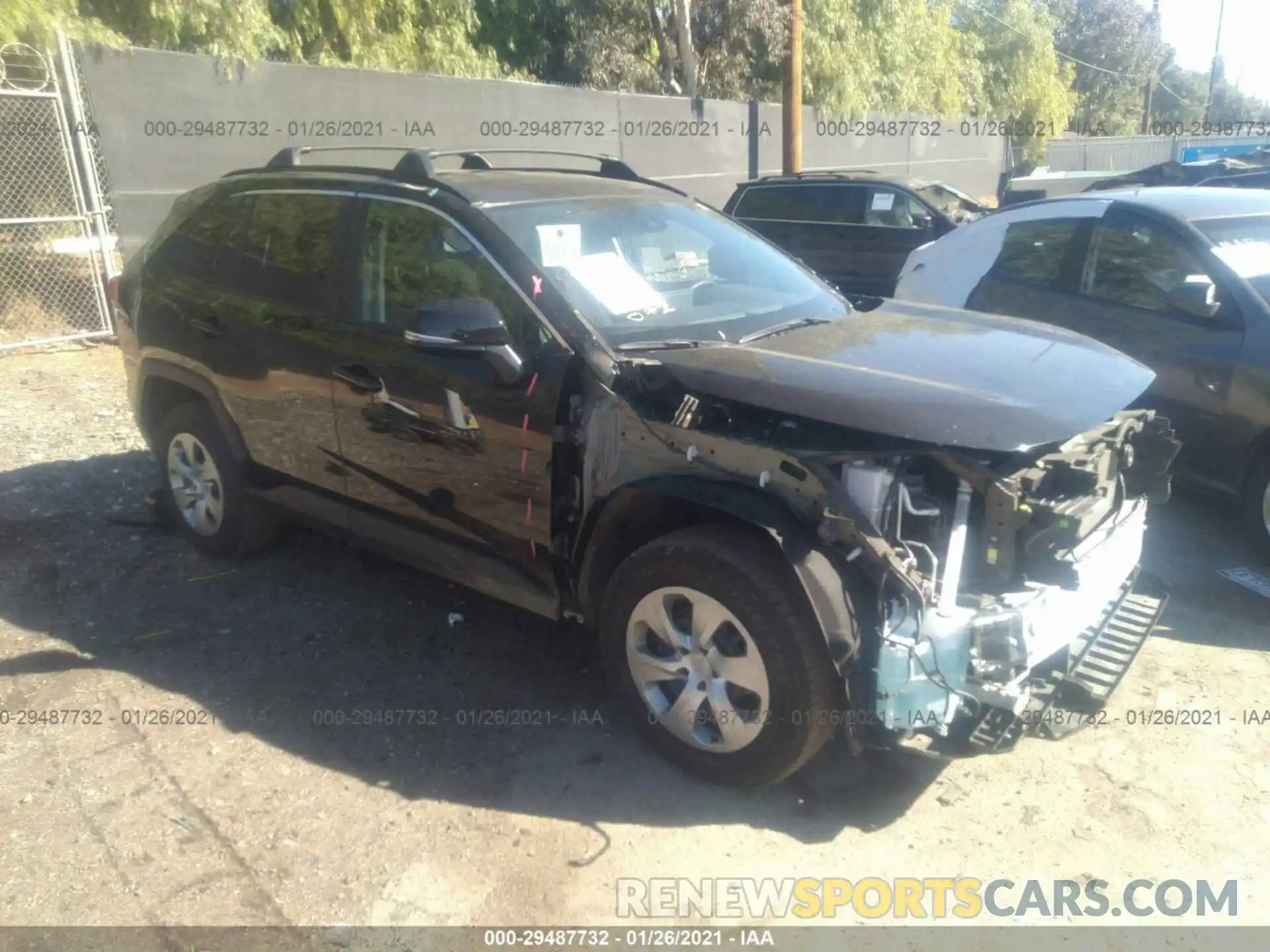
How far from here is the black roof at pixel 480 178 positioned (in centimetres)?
384

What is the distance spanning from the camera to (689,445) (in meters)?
3.11

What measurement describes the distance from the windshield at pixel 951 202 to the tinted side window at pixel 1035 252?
5199 mm

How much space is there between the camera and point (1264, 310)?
4.68m

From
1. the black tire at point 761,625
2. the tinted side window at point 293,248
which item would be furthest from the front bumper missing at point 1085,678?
the tinted side window at point 293,248

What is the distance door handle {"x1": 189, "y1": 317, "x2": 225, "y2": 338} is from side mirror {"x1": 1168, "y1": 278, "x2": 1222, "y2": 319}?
464cm

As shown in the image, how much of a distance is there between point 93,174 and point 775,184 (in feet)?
23.2

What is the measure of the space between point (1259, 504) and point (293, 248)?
452cm

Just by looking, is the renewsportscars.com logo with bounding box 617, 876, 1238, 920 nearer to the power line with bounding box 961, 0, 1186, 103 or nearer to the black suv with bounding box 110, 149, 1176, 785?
the black suv with bounding box 110, 149, 1176, 785

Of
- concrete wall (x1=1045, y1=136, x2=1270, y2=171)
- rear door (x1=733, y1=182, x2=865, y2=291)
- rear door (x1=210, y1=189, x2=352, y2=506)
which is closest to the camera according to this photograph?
rear door (x1=210, y1=189, x2=352, y2=506)

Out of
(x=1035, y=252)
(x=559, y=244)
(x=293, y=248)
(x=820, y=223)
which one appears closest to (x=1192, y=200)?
(x=1035, y=252)

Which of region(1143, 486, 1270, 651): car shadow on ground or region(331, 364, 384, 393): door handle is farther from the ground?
region(331, 364, 384, 393): door handle

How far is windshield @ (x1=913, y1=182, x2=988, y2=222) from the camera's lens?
37.2 ft

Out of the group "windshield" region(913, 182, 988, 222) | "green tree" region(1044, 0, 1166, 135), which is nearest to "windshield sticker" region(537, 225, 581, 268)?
"windshield" region(913, 182, 988, 222)

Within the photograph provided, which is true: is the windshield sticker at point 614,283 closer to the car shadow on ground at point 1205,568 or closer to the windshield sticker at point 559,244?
the windshield sticker at point 559,244
